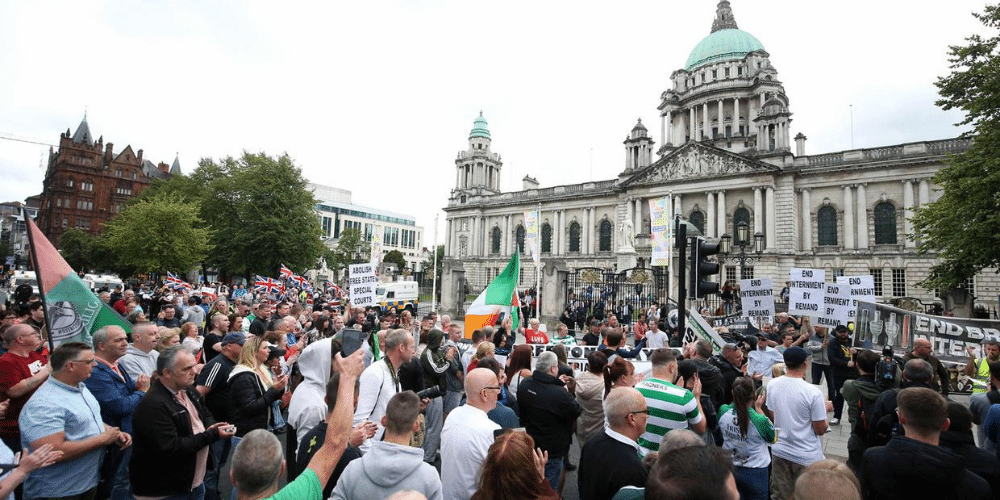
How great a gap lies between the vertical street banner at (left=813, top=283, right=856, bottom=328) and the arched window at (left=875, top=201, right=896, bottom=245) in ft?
105

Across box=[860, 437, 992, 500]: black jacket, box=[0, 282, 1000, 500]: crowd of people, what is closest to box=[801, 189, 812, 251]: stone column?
box=[0, 282, 1000, 500]: crowd of people

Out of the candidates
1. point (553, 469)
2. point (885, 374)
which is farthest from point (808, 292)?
point (553, 469)

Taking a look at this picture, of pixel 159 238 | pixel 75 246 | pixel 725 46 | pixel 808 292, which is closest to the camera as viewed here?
pixel 808 292

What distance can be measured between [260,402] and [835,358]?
9.16 metres

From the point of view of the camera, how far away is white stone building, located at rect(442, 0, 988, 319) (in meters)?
35.1

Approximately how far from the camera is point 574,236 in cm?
5384

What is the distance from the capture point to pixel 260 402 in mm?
4660

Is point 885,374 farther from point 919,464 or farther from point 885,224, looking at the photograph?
point 885,224

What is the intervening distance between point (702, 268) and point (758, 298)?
192 inches

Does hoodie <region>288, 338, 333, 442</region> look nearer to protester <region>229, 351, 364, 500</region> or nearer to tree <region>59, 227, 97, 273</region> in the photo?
protester <region>229, 351, 364, 500</region>

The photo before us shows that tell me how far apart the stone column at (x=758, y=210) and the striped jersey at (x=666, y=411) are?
131 ft

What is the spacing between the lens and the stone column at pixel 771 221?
3881cm

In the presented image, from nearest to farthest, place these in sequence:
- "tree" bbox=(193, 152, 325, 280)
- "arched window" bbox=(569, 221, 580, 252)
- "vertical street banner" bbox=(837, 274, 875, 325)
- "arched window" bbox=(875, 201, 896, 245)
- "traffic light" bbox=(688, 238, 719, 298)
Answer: "traffic light" bbox=(688, 238, 719, 298), "vertical street banner" bbox=(837, 274, 875, 325), "arched window" bbox=(875, 201, 896, 245), "tree" bbox=(193, 152, 325, 280), "arched window" bbox=(569, 221, 580, 252)

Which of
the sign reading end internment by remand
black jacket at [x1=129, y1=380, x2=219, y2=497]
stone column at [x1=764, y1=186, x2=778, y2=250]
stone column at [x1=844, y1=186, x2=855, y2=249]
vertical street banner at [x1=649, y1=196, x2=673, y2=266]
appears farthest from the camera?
stone column at [x1=764, y1=186, x2=778, y2=250]
